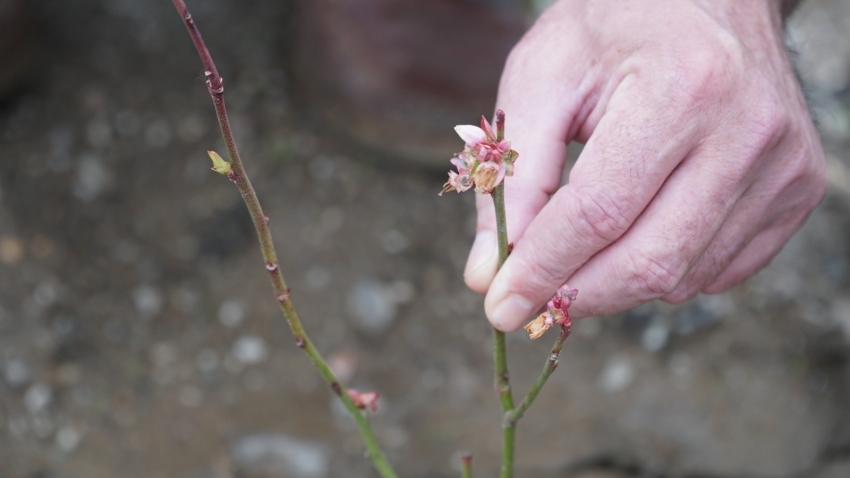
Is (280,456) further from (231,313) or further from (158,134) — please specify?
(158,134)

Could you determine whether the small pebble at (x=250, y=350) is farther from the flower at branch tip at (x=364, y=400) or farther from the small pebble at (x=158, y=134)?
the flower at branch tip at (x=364, y=400)

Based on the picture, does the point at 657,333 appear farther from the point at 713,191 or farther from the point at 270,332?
the point at 713,191

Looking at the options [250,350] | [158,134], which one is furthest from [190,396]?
[158,134]

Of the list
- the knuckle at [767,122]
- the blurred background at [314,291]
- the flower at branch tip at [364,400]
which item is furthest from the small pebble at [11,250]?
the knuckle at [767,122]

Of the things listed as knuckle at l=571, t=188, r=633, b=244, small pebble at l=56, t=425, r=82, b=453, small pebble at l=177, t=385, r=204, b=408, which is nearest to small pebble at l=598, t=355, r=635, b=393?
small pebble at l=177, t=385, r=204, b=408

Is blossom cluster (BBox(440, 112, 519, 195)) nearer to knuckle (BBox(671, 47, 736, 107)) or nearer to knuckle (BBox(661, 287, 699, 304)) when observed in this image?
knuckle (BBox(671, 47, 736, 107))

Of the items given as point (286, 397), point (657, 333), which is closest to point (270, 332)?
point (286, 397)
